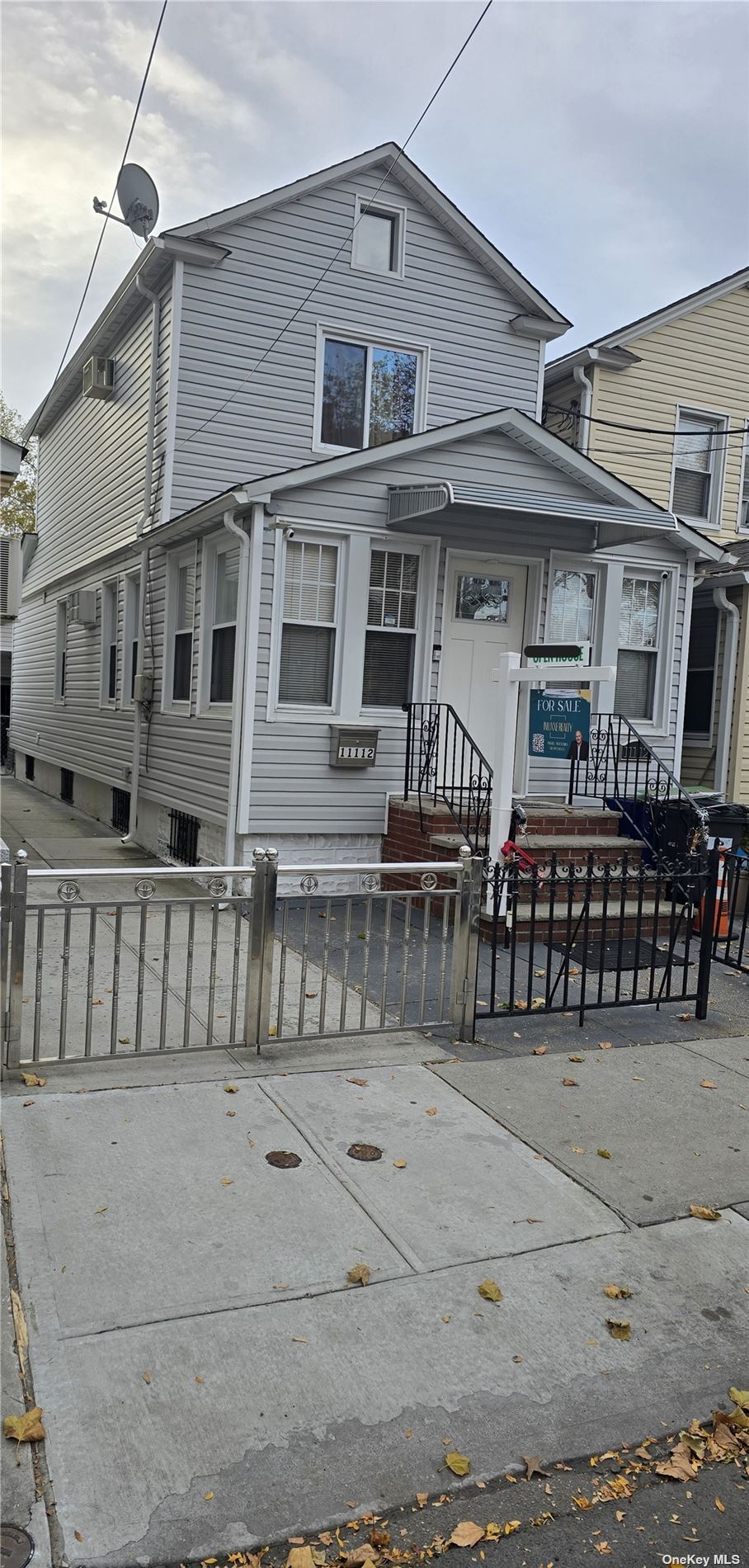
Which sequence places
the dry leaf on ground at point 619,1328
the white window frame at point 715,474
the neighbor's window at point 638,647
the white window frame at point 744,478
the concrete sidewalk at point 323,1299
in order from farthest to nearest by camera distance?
1. the white window frame at point 744,478
2. the white window frame at point 715,474
3. the neighbor's window at point 638,647
4. the dry leaf on ground at point 619,1328
5. the concrete sidewalk at point 323,1299

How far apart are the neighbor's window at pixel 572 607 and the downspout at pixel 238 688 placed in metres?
3.44

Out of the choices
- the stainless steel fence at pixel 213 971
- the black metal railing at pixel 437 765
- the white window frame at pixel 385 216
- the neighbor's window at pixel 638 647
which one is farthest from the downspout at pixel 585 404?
the stainless steel fence at pixel 213 971

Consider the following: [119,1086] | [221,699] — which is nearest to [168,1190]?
[119,1086]

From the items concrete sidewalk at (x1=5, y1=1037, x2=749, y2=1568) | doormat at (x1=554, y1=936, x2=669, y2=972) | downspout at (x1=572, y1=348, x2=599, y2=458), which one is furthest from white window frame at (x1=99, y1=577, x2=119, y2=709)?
concrete sidewalk at (x1=5, y1=1037, x2=749, y2=1568)

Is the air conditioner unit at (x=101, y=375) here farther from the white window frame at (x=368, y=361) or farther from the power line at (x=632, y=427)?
the power line at (x=632, y=427)

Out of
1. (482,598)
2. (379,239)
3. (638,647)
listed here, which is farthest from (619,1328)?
(379,239)

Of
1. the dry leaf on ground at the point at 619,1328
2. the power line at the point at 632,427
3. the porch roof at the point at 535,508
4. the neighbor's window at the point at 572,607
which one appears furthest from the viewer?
the power line at the point at 632,427

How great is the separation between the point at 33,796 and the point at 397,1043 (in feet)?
52.1

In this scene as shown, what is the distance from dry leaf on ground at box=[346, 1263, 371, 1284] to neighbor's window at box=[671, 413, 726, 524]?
13.9 meters

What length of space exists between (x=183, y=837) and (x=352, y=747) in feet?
8.87

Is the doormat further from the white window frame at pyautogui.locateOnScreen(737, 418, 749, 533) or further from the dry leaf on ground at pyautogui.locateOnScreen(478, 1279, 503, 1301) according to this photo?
the white window frame at pyautogui.locateOnScreen(737, 418, 749, 533)

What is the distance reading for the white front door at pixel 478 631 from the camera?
36.3ft

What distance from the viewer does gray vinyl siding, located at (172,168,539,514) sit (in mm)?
11961

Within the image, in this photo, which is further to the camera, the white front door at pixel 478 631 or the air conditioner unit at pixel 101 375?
the air conditioner unit at pixel 101 375
